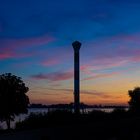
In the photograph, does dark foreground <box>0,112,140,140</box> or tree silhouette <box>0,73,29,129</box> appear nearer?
dark foreground <box>0,112,140,140</box>

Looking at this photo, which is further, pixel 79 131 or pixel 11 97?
pixel 11 97

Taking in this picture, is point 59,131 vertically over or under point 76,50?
under

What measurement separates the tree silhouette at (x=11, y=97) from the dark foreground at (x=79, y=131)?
16127 millimetres

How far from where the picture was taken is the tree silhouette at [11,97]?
31.4 metres

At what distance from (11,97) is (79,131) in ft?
66.7

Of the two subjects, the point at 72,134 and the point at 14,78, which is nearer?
the point at 72,134

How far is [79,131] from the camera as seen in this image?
12047mm

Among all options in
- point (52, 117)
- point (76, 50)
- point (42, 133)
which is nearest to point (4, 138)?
point (42, 133)

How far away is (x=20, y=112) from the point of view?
32.4 metres

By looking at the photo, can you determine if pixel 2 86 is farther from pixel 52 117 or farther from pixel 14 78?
pixel 52 117

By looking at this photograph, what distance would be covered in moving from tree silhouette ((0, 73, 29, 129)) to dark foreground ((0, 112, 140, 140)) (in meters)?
16.1

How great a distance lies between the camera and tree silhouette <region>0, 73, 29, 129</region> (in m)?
31.4

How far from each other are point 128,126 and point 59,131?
224 inches

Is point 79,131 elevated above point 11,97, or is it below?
below
